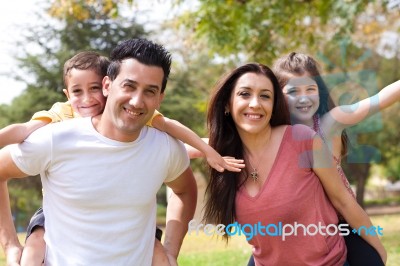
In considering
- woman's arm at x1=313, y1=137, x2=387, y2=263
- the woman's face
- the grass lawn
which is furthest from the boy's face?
the grass lawn

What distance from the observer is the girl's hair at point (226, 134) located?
2.85 meters

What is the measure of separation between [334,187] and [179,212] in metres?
0.82

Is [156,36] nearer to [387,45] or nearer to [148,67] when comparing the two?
[387,45]

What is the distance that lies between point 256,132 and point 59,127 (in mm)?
926

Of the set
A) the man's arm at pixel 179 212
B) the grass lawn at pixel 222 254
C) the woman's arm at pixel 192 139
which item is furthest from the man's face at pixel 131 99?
the grass lawn at pixel 222 254

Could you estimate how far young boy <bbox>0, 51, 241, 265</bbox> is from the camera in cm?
267

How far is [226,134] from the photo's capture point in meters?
2.97

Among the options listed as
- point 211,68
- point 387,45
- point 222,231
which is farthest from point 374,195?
point 222,231

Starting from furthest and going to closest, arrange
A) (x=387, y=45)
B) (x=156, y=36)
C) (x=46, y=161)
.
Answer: (x=156, y=36) → (x=387, y=45) → (x=46, y=161)

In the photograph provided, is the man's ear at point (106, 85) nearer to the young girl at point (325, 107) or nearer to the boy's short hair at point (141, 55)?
the boy's short hair at point (141, 55)

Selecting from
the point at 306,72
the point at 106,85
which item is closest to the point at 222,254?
the point at 306,72

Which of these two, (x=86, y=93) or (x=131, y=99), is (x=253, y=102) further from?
(x=86, y=93)

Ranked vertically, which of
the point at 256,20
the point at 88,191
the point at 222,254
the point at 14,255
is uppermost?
the point at 256,20

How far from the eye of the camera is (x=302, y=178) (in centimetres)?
273
